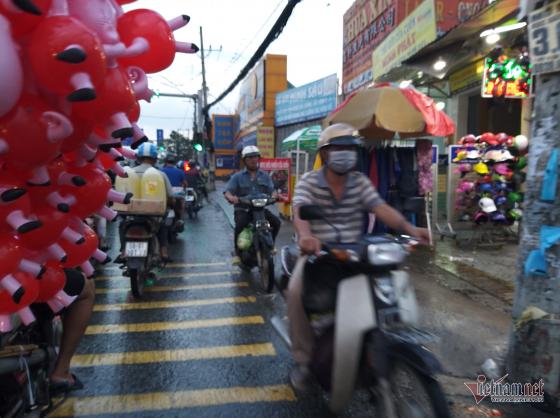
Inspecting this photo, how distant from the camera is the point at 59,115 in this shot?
177 centimetres

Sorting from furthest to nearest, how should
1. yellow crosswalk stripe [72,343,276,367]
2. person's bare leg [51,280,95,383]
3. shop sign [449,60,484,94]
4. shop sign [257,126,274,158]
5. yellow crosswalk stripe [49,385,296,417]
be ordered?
shop sign [257,126,274,158] → shop sign [449,60,484,94] → yellow crosswalk stripe [72,343,276,367] → yellow crosswalk stripe [49,385,296,417] → person's bare leg [51,280,95,383]

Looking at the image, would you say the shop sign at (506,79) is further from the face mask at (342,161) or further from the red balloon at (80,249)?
the red balloon at (80,249)

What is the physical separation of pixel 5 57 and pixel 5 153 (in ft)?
1.20

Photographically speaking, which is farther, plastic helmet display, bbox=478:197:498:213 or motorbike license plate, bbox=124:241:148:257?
plastic helmet display, bbox=478:197:498:213

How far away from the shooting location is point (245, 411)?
3059 millimetres

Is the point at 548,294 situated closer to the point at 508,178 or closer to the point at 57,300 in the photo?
the point at 57,300

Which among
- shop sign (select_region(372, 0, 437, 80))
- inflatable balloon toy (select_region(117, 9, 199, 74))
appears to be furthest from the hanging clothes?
inflatable balloon toy (select_region(117, 9, 199, 74))

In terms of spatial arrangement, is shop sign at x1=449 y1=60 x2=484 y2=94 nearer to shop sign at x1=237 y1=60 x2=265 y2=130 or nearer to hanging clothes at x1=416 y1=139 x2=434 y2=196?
hanging clothes at x1=416 y1=139 x2=434 y2=196

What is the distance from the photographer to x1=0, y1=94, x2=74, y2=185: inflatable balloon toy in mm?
1697

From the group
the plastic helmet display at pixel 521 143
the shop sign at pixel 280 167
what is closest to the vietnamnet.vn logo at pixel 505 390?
the plastic helmet display at pixel 521 143

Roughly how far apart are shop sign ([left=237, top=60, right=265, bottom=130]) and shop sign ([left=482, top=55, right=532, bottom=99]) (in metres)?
19.0

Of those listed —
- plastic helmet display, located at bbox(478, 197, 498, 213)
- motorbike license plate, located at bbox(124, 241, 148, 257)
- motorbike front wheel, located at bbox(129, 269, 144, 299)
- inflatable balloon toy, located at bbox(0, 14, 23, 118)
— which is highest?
inflatable balloon toy, located at bbox(0, 14, 23, 118)

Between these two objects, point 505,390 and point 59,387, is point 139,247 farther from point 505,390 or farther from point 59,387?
point 505,390

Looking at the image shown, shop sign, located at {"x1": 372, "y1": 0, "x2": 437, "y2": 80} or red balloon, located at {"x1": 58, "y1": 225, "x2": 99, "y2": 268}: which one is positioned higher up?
shop sign, located at {"x1": 372, "y1": 0, "x2": 437, "y2": 80}
